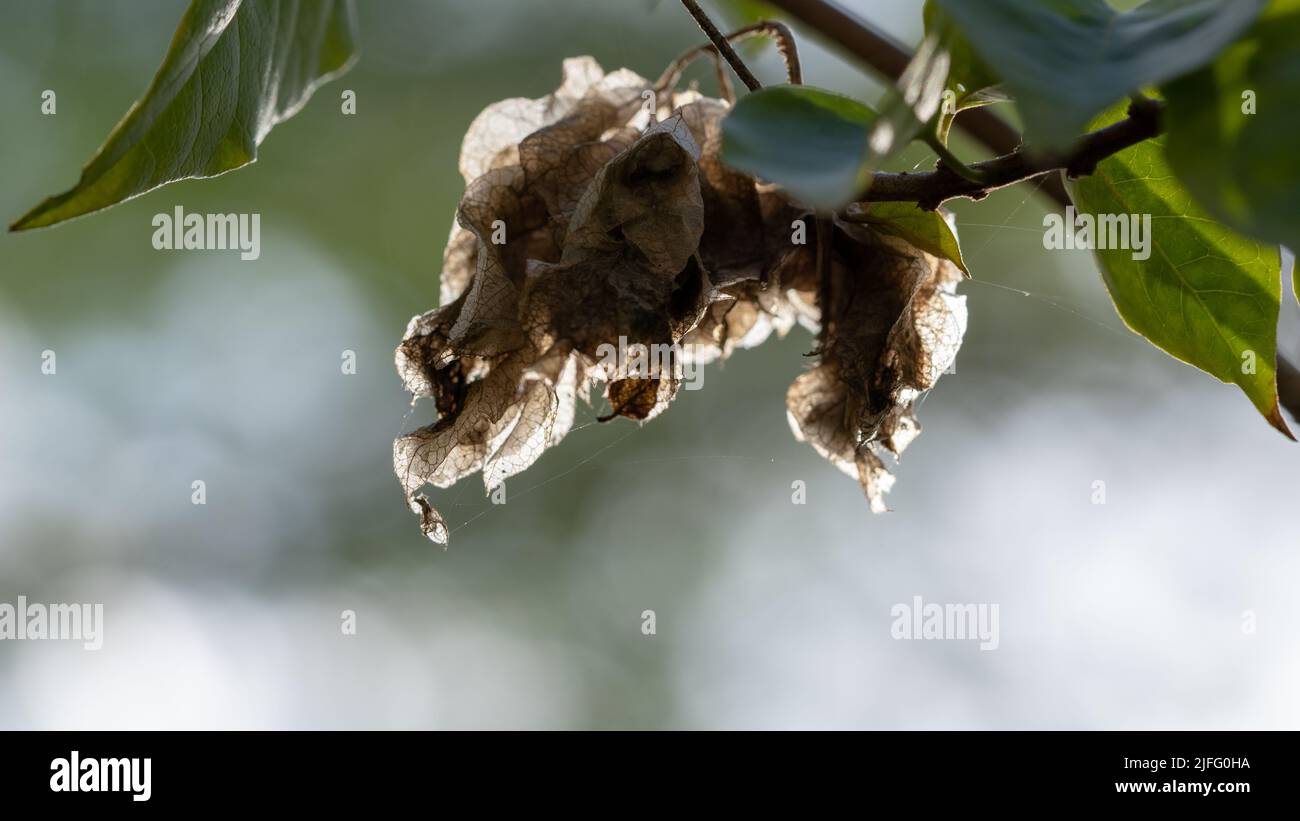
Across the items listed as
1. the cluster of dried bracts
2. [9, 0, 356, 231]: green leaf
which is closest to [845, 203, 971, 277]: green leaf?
the cluster of dried bracts

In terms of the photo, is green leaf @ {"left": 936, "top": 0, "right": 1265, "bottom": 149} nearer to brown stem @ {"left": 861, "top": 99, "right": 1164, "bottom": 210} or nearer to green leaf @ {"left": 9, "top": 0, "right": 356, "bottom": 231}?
brown stem @ {"left": 861, "top": 99, "right": 1164, "bottom": 210}

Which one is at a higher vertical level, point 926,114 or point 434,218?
point 434,218

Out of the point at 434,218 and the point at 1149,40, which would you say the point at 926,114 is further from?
the point at 434,218

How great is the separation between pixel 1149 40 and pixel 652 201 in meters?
0.31

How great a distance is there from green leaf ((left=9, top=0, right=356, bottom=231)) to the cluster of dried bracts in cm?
14

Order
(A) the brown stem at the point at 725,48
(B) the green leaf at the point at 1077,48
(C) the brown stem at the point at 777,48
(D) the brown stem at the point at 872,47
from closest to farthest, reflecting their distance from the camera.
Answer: (B) the green leaf at the point at 1077,48 < (A) the brown stem at the point at 725,48 < (C) the brown stem at the point at 777,48 < (D) the brown stem at the point at 872,47

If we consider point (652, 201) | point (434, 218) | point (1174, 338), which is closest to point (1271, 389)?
point (1174, 338)

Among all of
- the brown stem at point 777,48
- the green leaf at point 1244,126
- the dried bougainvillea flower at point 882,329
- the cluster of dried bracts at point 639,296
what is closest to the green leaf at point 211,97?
the cluster of dried bracts at point 639,296

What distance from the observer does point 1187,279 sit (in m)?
0.67

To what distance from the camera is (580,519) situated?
340 cm

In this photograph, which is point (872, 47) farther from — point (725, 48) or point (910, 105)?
point (910, 105)

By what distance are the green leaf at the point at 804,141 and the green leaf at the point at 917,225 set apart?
0.55 feet

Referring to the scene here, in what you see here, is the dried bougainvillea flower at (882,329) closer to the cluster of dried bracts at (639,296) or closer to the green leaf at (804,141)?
the cluster of dried bracts at (639,296)

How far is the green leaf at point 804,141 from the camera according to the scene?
0.40m
